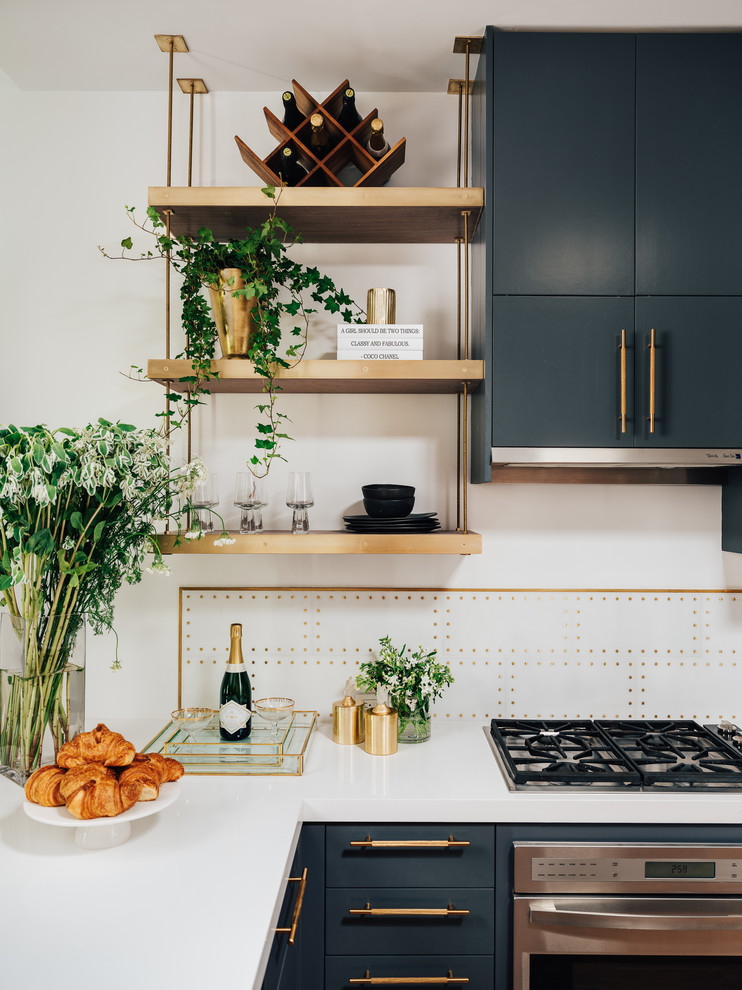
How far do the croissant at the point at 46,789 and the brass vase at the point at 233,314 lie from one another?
1.09 m

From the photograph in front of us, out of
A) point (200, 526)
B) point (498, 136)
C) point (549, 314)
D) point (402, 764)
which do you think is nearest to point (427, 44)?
→ point (498, 136)

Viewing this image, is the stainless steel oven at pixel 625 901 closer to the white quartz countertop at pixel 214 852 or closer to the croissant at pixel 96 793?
the white quartz countertop at pixel 214 852

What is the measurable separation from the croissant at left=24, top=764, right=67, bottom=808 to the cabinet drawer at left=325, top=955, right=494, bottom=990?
0.74 metres

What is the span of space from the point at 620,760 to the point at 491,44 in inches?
72.7

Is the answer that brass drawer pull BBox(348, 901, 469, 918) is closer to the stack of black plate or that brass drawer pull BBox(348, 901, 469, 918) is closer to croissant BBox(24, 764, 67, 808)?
croissant BBox(24, 764, 67, 808)

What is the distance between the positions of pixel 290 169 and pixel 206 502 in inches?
38.3

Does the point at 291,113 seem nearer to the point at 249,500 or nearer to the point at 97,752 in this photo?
the point at 249,500

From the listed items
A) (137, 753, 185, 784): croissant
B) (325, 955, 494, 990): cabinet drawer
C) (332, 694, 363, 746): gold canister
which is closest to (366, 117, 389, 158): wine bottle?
(332, 694, 363, 746): gold canister

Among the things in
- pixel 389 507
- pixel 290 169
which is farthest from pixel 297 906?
pixel 290 169

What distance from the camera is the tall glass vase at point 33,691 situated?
5.06 feet

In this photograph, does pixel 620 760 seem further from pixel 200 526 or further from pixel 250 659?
pixel 200 526

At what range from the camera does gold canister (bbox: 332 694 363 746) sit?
1863 mm

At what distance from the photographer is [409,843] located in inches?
61.3

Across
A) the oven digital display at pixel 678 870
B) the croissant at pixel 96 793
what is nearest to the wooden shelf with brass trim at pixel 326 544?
the croissant at pixel 96 793
